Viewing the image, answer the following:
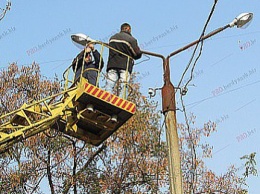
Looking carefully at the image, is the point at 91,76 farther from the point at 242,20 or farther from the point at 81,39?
the point at 242,20

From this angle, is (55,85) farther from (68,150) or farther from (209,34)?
(209,34)

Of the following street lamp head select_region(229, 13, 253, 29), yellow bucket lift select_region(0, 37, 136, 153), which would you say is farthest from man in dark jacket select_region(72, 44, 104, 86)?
street lamp head select_region(229, 13, 253, 29)

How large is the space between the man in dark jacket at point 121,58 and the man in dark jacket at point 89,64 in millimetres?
214

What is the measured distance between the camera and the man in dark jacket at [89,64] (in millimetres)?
7930

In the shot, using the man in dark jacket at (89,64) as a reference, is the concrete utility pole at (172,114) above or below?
below

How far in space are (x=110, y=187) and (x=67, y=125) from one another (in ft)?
21.5

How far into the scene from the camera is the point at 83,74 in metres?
7.96

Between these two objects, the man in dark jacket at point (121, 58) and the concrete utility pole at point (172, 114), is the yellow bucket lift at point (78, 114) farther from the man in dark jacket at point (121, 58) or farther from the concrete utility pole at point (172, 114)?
the concrete utility pole at point (172, 114)

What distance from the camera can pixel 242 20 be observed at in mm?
6523

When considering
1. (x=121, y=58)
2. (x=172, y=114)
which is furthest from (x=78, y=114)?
(x=172, y=114)

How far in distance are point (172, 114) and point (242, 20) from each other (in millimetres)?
1613

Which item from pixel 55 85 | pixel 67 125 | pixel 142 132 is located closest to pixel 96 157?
pixel 142 132

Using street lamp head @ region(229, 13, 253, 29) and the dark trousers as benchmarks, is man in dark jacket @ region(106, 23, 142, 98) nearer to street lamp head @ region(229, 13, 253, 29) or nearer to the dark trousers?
the dark trousers

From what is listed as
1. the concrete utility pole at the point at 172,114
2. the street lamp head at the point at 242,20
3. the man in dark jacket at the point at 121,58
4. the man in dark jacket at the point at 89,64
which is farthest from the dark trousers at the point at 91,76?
the street lamp head at the point at 242,20
